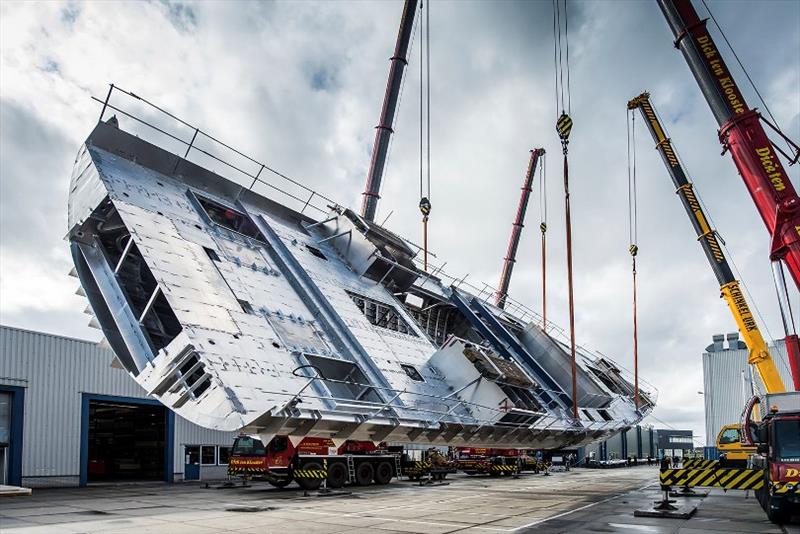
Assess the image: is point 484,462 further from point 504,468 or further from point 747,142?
point 747,142

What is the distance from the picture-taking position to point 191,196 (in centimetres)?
2241

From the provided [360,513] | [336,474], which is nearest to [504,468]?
[336,474]

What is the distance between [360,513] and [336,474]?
25.5 ft

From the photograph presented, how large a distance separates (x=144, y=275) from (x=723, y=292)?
861 inches

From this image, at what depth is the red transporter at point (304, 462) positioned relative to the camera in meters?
22.4

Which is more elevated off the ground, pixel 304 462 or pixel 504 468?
pixel 304 462

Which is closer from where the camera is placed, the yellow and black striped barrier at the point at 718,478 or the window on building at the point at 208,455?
the yellow and black striped barrier at the point at 718,478

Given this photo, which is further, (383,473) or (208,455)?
(208,455)

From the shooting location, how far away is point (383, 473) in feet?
83.8

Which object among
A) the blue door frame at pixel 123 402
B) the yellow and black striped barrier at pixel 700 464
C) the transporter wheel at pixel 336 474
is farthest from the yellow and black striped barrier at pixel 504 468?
the yellow and black striped barrier at pixel 700 464

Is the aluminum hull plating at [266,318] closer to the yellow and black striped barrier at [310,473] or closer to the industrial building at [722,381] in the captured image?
the yellow and black striped barrier at [310,473]

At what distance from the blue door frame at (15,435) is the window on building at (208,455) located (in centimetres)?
876

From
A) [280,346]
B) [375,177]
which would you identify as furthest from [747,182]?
[375,177]

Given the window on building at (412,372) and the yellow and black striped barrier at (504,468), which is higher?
the window on building at (412,372)
